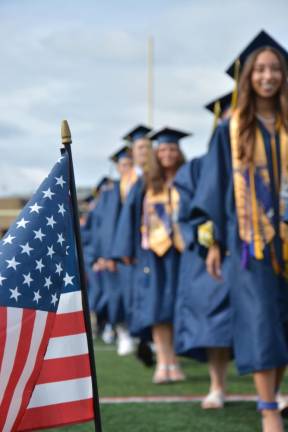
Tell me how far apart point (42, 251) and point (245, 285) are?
5.92ft

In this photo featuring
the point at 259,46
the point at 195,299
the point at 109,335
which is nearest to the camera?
the point at 259,46

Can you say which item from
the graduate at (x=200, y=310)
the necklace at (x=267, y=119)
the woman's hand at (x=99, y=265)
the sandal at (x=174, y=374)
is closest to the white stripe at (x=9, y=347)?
the necklace at (x=267, y=119)

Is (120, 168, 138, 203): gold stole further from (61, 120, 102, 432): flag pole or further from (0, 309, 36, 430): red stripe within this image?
(0, 309, 36, 430): red stripe

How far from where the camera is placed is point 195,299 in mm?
5816

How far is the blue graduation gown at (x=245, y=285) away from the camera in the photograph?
4430 mm

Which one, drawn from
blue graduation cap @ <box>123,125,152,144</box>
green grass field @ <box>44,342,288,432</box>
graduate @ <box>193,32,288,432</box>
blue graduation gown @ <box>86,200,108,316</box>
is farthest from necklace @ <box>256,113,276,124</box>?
blue graduation gown @ <box>86,200,108,316</box>

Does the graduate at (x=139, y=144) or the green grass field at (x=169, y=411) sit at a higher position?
the graduate at (x=139, y=144)

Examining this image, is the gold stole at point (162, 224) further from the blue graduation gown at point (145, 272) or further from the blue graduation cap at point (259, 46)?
the blue graduation cap at point (259, 46)

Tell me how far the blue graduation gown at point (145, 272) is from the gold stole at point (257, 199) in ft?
10.4

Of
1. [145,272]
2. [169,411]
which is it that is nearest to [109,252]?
[145,272]

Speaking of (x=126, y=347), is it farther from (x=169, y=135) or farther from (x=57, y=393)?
(x=57, y=393)

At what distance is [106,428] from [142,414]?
528mm

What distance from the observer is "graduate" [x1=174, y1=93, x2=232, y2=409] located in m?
5.36

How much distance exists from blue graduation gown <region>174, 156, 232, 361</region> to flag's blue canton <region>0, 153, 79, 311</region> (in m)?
2.06
